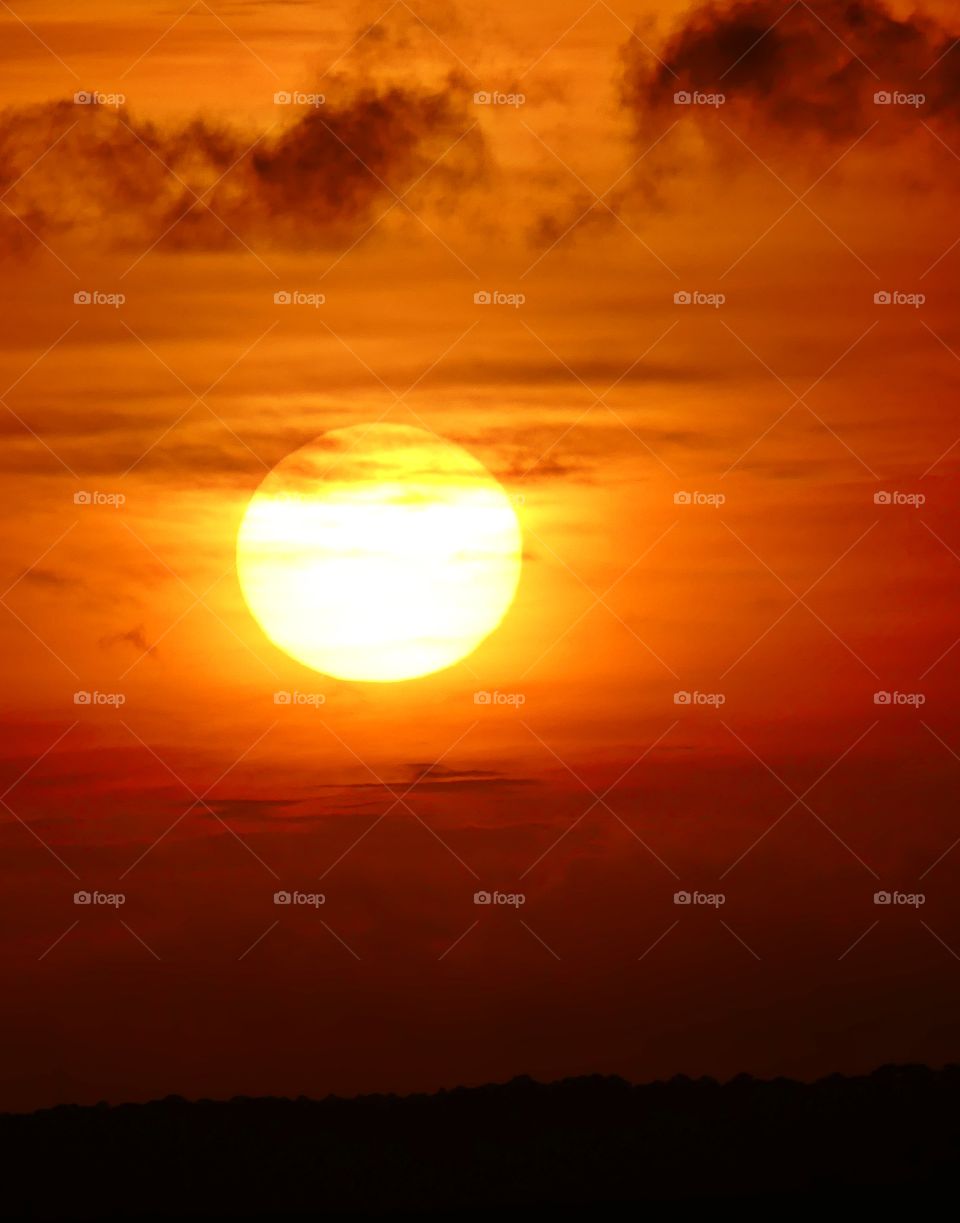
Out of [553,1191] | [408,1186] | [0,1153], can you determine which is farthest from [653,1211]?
[0,1153]

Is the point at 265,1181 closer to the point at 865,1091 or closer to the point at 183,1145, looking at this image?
the point at 183,1145

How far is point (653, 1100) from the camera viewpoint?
4819cm

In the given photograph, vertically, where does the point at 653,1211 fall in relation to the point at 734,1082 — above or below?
below

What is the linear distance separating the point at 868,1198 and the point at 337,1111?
45.3 ft

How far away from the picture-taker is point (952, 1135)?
43.6 meters

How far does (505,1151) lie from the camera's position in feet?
145

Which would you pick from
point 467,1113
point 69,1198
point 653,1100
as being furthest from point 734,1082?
point 69,1198

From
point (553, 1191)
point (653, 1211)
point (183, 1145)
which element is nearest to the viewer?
point (653, 1211)

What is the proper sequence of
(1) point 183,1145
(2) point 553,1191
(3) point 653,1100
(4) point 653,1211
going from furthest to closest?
(3) point 653,1100
(1) point 183,1145
(2) point 553,1191
(4) point 653,1211

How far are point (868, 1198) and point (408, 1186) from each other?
9162 millimetres

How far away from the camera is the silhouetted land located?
41062 mm

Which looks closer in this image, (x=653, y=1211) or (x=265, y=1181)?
(x=653, y=1211)

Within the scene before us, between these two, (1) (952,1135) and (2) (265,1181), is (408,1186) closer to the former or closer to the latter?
→ (2) (265,1181)

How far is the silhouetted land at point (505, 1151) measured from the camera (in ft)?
135
